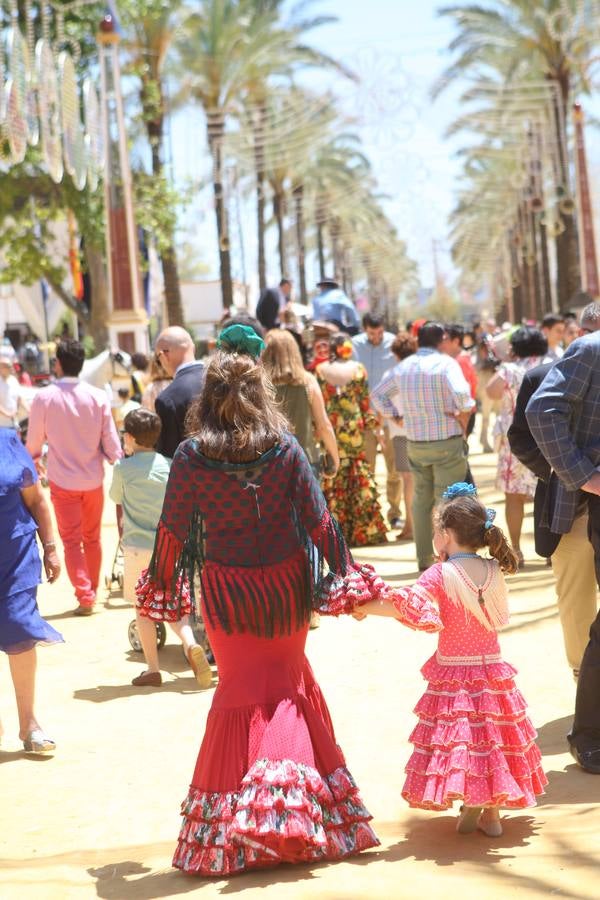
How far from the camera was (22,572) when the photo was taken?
6.21 m

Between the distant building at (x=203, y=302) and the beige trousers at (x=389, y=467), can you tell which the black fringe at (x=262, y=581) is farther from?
the distant building at (x=203, y=302)

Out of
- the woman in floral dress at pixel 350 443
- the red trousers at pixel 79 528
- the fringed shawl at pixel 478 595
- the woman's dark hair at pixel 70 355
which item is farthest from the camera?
the woman in floral dress at pixel 350 443

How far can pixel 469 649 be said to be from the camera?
4746mm

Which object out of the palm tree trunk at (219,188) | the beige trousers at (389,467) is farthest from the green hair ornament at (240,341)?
the palm tree trunk at (219,188)

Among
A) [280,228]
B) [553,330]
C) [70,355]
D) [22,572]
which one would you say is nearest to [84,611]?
[70,355]

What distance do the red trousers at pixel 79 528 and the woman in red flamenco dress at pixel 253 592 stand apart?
5477mm

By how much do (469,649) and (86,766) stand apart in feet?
7.56

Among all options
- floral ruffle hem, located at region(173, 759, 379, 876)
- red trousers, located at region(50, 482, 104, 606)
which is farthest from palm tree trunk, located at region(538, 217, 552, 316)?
floral ruffle hem, located at region(173, 759, 379, 876)

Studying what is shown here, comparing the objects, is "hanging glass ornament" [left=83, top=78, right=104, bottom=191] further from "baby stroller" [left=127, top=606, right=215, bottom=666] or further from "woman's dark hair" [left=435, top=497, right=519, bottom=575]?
"woman's dark hair" [left=435, top=497, right=519, bottom=575]

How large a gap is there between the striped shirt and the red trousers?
2465 mm

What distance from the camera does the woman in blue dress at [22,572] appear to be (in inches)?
243

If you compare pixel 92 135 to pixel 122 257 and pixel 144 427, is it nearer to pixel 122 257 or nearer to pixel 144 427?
pixel 122 257

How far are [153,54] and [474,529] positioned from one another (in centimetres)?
2880

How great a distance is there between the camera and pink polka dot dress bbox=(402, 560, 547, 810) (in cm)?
454
